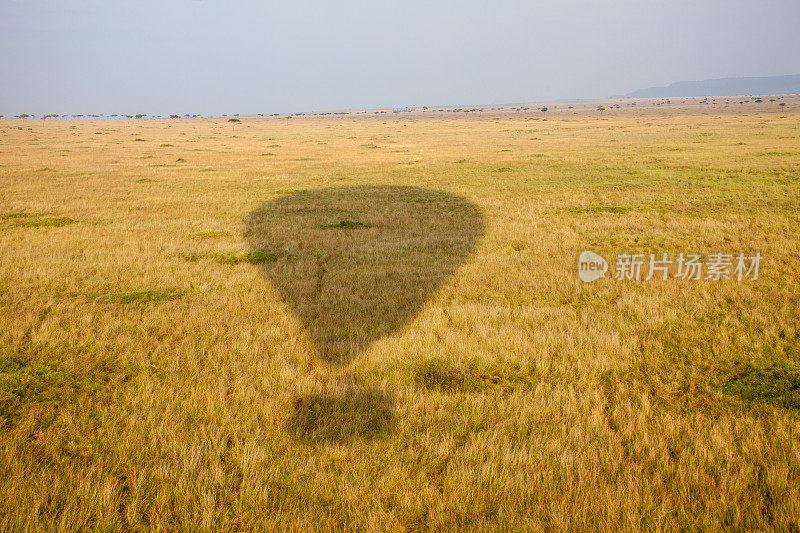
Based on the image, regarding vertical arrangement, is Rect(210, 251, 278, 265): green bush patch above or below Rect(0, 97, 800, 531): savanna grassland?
above

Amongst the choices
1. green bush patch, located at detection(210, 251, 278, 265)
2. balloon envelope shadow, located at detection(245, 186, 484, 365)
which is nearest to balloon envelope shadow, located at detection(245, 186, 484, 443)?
balloon envelope shadow, located at detection(245, 186, 484, 365)

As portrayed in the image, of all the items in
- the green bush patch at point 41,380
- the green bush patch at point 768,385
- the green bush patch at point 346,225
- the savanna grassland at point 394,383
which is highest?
the green bush patch at point 346,225

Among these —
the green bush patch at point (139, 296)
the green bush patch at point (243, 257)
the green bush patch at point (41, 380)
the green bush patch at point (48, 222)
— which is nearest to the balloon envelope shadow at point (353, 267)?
the green bush patch at point (243, 257)

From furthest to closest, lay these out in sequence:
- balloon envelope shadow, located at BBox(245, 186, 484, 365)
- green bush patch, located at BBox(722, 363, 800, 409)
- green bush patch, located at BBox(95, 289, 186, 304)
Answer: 1. green bush patch, located at BBox(95, 289, 186, 304)
2. balloon envelope shadow, located at BBox(245, 186, 484, 365)
3. green bush patch, located at BBox(722, 363, 800, 409)

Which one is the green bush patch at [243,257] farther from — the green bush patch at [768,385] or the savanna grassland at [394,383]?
the green bush patch at [768,385]

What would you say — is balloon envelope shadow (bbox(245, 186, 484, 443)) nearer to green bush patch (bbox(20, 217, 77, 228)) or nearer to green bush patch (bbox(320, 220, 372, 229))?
green bush patch (bbox(320, 220, 372, 229))

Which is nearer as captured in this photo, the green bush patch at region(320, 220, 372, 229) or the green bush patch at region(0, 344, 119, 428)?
the green bush patch at region(0, 344, 119, 428)

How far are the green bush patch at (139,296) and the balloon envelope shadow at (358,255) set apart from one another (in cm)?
210

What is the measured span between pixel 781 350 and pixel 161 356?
873 centimetres

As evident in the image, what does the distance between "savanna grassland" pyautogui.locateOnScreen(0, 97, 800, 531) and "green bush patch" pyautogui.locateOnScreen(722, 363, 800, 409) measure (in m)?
0.03

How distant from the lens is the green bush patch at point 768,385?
5.29m

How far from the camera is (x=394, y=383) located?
573cm

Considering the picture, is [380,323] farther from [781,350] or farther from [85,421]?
[781,350]

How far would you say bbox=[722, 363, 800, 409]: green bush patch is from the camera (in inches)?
208
